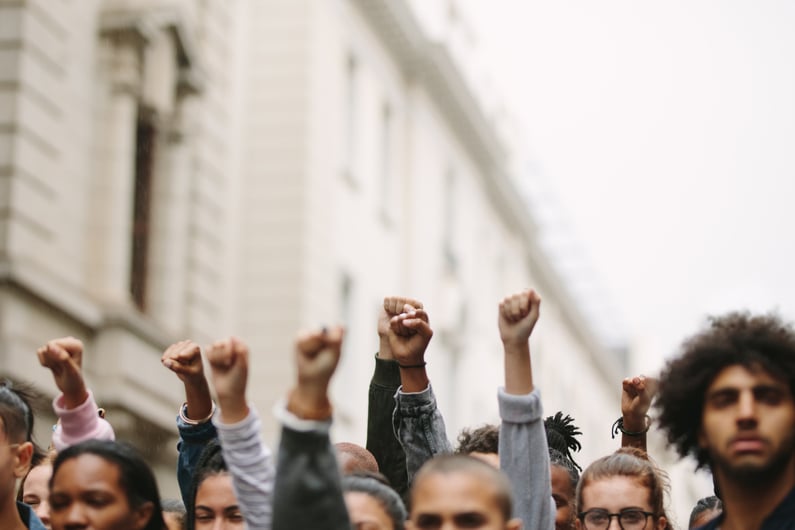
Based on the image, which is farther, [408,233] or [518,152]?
[518,152]

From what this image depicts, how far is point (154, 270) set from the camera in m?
18.8

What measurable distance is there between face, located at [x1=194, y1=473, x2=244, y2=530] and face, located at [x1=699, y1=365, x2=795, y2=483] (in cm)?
177

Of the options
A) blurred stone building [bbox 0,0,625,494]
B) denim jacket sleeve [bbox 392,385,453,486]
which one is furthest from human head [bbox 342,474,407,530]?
blurred stone building [bbox 0,0,625,494]

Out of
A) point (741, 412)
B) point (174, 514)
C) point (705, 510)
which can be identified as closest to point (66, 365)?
point (174, 514)

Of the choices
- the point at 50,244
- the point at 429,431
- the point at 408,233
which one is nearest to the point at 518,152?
the point at 408,233

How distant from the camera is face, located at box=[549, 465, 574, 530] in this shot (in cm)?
652

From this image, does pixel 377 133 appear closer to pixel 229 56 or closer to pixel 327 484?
pixel 229 56

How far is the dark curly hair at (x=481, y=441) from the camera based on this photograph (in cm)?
645

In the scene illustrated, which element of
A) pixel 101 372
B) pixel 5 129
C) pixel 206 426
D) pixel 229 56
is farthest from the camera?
pixel 229 56

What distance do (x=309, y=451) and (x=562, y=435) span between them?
10.2 ft

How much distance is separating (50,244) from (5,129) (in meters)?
1.20

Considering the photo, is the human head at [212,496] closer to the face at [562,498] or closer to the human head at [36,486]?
the human head at [36,486]

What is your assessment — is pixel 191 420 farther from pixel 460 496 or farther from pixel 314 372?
pixel 314 372

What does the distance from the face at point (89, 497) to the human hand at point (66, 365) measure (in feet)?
1.73
